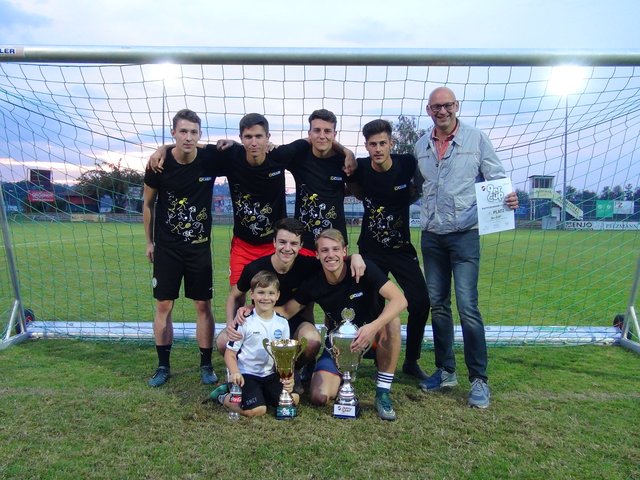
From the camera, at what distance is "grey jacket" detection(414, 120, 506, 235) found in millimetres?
3500

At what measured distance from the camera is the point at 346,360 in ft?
10.9

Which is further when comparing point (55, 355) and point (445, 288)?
point (55, 355)

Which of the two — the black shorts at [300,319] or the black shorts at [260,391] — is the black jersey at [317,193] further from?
the black shorts at [260,391]

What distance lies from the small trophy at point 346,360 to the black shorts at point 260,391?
0.41m

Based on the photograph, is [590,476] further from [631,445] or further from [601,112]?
[601,112]

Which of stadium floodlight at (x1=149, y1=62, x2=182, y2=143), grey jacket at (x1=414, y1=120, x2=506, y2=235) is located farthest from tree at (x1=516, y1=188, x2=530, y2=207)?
stadium floodlight at (x1=149, y1=62, x2=182, y2=143)

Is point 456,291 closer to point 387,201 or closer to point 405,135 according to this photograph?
point 387,201

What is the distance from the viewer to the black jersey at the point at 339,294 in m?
3.49

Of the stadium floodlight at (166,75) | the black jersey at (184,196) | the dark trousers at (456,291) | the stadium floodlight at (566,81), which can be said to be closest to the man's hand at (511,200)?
the dark trousers at (456,291)

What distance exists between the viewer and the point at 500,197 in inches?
133

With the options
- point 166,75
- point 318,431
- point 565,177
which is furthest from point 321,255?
point 565,177

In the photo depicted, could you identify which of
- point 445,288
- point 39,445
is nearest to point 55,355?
point 39,445

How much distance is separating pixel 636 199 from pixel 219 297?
5.78 m

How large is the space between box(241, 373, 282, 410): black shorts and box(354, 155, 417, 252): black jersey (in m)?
1.25
